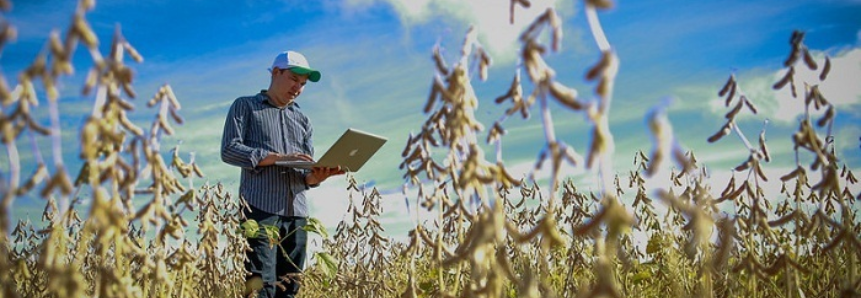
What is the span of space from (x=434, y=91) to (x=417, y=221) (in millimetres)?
490

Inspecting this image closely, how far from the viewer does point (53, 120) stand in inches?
54.3

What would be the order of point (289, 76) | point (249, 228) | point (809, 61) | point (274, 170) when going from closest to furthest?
point (809, 61)
point (249, 228)
point (274, 170)
point (289, 76)

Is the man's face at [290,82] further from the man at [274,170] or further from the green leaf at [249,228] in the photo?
the green leaf at [249,228]

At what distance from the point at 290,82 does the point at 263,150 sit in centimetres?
61

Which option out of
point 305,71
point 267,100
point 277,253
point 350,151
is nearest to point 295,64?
point 305,71

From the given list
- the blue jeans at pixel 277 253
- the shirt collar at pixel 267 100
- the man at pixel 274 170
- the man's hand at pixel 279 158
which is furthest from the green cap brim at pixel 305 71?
the blue jeans at pixel 277 253

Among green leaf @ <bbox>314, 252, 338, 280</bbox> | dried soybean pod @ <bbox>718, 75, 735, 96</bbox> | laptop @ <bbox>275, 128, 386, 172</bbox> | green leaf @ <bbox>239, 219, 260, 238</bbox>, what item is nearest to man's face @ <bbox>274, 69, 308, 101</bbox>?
laptop @ <bbox>275, 128, 386, 172</bbox>

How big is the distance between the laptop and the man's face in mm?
861

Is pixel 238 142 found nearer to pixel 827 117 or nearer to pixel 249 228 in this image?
pixel 249 228

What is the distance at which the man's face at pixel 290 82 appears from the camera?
507 centimetres

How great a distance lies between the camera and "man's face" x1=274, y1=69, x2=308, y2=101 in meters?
5.07

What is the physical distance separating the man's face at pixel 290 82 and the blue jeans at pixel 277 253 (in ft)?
2.90

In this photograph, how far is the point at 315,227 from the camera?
4.91m

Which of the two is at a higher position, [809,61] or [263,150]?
[263,150]
